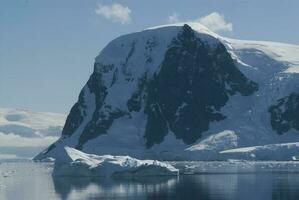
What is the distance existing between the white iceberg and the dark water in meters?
2.86

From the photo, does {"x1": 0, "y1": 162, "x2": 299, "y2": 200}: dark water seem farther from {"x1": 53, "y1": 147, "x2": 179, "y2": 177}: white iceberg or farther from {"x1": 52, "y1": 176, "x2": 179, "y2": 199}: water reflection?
{"x1": 53, "y1": 147, "x2": 179, "y2": 177}: white iceberg

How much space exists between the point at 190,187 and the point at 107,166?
31303 millimetres

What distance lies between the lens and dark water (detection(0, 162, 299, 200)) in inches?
4840

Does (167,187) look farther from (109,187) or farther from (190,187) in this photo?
(109,187)

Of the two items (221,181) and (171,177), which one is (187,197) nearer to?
(221,181)

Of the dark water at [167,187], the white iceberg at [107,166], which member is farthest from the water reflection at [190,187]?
the white iceberg at [107,166]

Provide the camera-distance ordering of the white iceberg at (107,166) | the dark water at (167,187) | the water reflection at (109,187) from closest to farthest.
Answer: the dark water at (167,187), the water reflection at (109,187), the white iceberg at (107,166)

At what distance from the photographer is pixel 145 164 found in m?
163

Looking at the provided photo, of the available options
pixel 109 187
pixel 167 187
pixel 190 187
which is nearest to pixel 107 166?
pixel 109 187

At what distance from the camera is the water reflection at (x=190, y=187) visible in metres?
122

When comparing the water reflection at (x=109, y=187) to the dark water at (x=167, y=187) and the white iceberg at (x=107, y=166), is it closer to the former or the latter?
the dark water at (x=167, y=187)

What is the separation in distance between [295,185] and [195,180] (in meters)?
24.2

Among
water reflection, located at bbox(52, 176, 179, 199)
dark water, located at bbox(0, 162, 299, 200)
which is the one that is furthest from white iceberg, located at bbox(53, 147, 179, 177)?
dark water, located at bbox(0, 162, 299, 200)

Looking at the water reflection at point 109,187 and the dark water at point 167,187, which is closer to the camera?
the dark water at point 167,187
